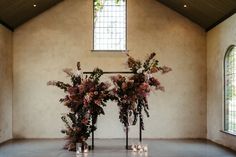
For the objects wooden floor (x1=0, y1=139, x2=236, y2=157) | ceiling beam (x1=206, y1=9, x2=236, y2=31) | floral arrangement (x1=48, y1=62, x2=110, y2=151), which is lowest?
wooden floor (x1=0, y1=139, x2=236, y2=157)

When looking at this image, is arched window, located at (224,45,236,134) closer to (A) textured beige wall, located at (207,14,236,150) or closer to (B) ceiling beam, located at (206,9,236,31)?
(A) textured beige wall, located at (207,14,236,150)

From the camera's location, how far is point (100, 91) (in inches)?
376

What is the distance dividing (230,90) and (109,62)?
3900 millimetres

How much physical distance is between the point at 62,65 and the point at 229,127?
17.6 ft

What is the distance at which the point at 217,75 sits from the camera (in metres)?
11.7

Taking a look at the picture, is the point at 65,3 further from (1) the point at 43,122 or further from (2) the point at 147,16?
(1) the point at 43,122

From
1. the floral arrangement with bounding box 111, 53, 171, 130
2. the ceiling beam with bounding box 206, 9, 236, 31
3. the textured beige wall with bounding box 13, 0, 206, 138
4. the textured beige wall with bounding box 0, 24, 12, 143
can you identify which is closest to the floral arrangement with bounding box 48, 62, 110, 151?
the floral arrangement with bounding box 111, 53, 171, 130

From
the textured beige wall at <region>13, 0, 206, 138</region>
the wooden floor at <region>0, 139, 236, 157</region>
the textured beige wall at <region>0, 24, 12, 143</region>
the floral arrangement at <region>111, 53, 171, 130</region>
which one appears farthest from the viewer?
the textured beige wall at <region>13, 0, 206, 138</region>

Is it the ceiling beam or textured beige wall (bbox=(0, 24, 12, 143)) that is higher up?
the ceiling beam

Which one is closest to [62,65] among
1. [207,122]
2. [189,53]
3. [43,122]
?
[43,122]

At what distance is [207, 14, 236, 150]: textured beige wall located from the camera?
34.8ft

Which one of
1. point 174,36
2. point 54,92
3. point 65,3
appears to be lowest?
point 54,92

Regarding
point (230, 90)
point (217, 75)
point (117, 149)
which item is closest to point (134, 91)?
point (117, 149)

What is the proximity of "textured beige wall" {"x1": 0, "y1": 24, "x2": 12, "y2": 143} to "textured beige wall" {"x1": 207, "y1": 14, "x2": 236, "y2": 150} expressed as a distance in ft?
19.8
